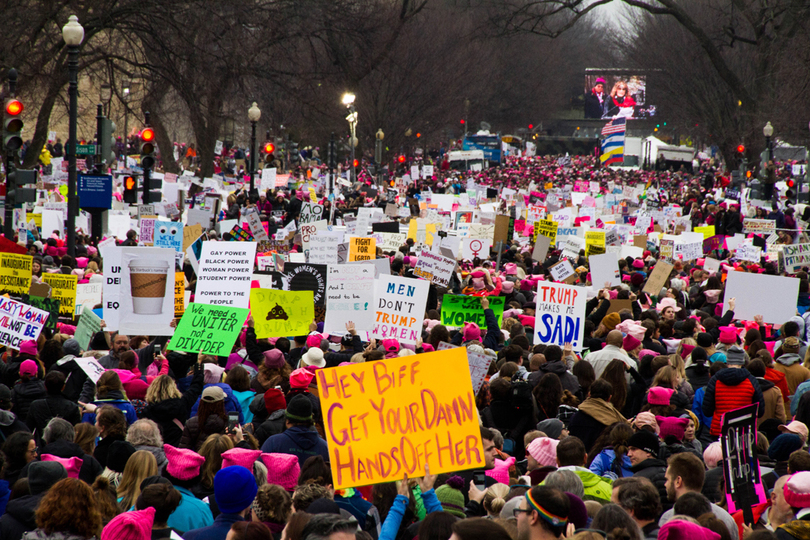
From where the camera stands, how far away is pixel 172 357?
8.05 m

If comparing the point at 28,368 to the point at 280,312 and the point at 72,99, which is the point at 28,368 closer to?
the point at 280,312

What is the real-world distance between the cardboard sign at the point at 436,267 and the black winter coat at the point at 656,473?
725 centimetres

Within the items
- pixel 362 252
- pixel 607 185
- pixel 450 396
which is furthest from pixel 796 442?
pixel 607 185

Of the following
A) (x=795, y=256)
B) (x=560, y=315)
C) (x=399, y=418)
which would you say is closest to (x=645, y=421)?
(x=399, y=418)

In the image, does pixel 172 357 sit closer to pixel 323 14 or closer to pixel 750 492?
pixel 750 492

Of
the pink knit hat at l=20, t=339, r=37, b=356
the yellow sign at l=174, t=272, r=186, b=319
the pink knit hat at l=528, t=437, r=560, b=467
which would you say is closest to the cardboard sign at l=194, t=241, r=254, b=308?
the yellow sign at l=174, t=272, r=186, b=319

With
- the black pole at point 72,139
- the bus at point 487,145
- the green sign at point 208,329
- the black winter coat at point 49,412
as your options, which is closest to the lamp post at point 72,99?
the black pole at point 72,139

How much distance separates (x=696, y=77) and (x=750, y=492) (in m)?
58.6

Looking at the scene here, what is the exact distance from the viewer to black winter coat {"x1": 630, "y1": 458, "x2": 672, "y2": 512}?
5.38 m

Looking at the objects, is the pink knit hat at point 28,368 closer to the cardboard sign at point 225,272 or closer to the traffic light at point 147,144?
the cardboard sign at point 225,272

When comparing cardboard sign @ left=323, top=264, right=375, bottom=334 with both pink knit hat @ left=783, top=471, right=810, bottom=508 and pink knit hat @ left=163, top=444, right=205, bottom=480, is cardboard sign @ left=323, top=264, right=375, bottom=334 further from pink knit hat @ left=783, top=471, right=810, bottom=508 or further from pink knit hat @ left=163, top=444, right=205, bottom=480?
pink knit hat @ left=783, top=471, right=810, bottom=508

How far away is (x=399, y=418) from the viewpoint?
17.0 feet

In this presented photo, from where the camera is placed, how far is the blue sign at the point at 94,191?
19.9 metres

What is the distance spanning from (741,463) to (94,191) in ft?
56.3
